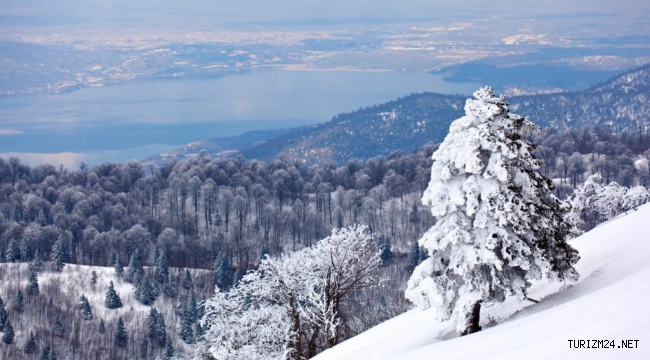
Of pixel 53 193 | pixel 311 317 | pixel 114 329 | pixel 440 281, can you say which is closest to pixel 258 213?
pixel 53 193

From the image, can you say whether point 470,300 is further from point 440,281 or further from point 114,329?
point 114,329

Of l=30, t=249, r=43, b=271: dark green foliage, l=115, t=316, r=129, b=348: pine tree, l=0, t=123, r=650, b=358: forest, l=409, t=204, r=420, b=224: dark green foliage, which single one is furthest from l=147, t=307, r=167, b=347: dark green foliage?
l=409, t=204, r=420, b=224: dark green foliage

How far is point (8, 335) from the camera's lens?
238ft

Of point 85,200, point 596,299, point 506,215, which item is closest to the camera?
point 596,299

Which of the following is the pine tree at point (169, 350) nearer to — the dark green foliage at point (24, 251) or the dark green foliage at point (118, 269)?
the dark green foliage at point (118, 269)

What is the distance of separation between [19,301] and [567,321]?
257 ft

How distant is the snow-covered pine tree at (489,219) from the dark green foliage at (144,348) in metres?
61.4

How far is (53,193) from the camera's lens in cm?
11875

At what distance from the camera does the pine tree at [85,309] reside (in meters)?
77.9

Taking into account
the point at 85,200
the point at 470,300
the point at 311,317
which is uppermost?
the point at 470,300

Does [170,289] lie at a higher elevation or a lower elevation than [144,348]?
higher

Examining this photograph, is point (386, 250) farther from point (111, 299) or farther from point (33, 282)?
point (33, 282)

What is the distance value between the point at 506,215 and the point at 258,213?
103 meters

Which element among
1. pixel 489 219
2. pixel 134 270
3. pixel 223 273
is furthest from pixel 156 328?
pixel 489 219
